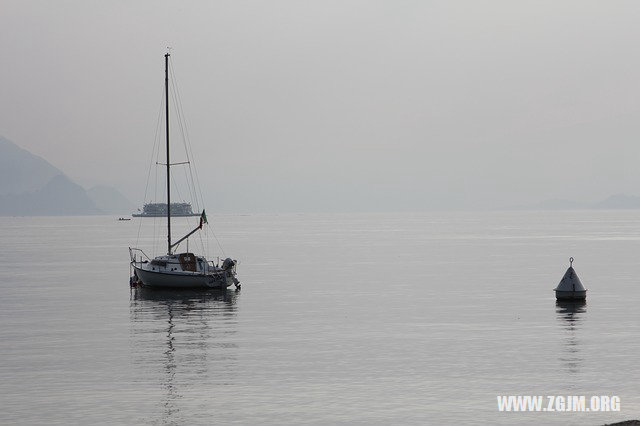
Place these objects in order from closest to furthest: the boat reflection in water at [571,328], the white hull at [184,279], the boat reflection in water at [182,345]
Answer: the boat reflection in water at [182,345]
the boat reflection in water at [571,328]
the white hull at [184,279]

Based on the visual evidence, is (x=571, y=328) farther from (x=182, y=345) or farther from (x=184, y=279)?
(x=184, y=279)

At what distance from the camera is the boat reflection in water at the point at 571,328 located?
39938mm

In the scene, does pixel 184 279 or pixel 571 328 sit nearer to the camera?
pixel 571 328

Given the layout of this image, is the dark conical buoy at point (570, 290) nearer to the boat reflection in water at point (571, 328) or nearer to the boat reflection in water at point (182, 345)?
the boat reflection in water at point (571, 328)

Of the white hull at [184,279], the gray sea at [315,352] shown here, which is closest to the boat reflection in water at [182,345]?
the gray sea at [315,352]

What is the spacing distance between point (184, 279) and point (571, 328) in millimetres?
35851

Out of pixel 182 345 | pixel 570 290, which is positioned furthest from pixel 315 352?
pixel 570 290

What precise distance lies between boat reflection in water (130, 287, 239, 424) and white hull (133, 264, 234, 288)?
1.51m

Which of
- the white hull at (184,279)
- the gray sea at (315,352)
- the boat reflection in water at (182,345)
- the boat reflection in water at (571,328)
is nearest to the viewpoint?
the gray sea at (315,352)

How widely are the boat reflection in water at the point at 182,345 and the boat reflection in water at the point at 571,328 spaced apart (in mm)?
14090

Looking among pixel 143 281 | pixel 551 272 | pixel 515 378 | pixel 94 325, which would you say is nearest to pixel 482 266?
pixel 551 272

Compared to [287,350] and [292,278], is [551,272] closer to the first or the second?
[292,278]

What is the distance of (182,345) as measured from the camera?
4628 centimetres

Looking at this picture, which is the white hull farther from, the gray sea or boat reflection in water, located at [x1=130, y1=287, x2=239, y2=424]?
boat reflection in water, located at [x1=130, y1=287, x2=239, y2=424]
